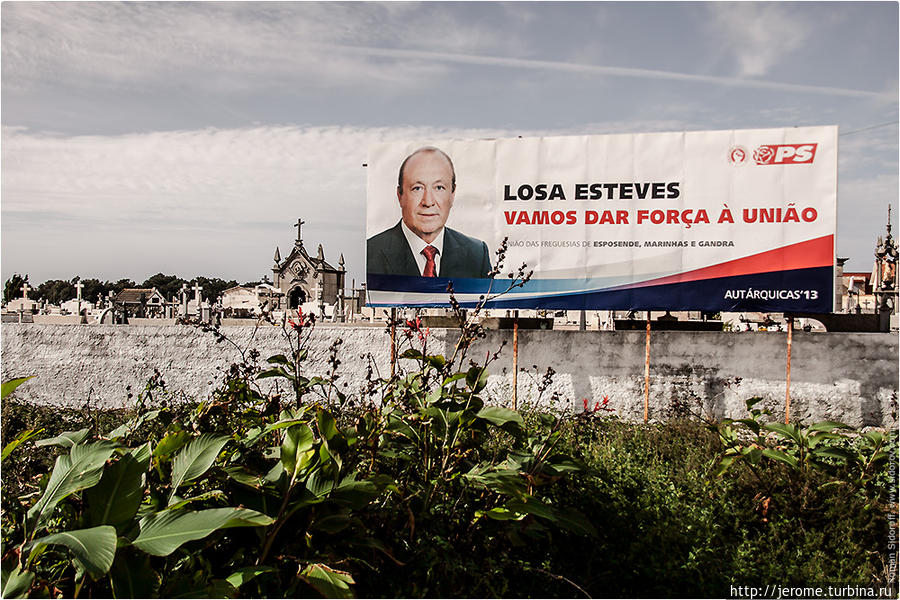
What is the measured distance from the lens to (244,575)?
2791 mm

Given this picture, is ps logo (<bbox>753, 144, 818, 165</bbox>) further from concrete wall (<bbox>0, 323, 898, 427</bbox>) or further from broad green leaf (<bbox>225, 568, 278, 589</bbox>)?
broad green leaf (<bbox>225, 568, 278, 589</bbox>)

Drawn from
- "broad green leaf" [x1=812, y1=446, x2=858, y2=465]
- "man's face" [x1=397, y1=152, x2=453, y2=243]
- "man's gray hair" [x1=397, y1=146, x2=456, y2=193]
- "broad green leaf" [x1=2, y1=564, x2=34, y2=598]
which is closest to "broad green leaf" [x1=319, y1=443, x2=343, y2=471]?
"broad green leaf" [x1=2, y1=564, x2=34, y2=598]

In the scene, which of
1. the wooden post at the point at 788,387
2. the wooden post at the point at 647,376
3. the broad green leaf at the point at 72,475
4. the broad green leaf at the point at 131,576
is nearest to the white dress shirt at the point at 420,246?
the wooden post at the point at 647,376

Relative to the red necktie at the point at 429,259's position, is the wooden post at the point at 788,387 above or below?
below

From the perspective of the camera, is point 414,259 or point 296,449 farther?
point 414,259

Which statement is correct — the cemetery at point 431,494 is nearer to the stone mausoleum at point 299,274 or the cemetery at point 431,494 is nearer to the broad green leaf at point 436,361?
the broad green leaf at point 436,361

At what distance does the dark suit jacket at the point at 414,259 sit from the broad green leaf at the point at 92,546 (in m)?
6.89

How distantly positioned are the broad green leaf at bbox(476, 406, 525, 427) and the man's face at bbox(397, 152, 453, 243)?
18.8 ft

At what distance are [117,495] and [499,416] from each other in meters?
1.87

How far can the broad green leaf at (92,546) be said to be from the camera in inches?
92.7

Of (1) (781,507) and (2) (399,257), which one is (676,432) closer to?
(1) (781,507)

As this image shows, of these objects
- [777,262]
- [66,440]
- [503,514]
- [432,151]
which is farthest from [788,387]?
[66,440]

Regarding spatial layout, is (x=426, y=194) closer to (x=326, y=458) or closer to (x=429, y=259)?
(x=429, y=259)

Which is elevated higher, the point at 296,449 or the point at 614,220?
the point at 614,220
